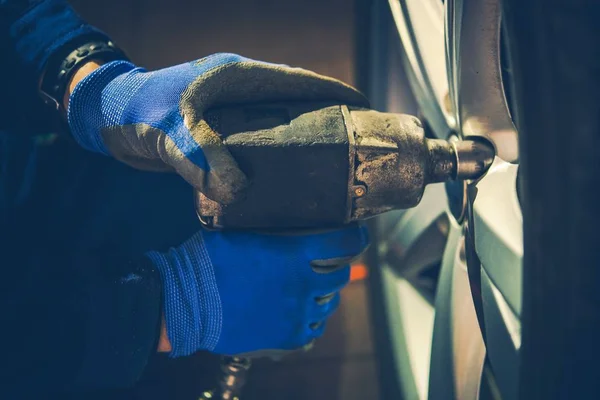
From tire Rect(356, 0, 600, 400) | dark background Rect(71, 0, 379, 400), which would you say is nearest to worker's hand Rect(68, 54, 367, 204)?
tire Rect(356, 0, 600, 400)

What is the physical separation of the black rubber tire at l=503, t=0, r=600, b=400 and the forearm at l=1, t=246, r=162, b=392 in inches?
16.4

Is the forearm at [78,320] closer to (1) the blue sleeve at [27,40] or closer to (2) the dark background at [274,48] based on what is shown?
(1) the blue sleeve at [27,40]

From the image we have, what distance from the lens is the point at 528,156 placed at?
347 millimetres

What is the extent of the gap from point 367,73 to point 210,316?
1.87 feet

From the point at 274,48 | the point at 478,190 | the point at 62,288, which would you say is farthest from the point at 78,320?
the point at 274,48

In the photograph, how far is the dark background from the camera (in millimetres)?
1075

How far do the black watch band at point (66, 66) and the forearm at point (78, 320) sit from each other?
0.68 ft

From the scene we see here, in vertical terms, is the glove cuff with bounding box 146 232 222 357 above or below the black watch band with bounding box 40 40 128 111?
below

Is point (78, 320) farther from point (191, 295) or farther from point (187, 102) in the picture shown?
point (187, 102)

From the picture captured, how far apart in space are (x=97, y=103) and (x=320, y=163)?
0.29m

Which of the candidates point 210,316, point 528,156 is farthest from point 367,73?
point 528,156

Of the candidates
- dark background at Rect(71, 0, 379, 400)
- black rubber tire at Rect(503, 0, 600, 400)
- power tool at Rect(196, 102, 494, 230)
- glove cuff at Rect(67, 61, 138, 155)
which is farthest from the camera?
dark background at Rect(71, 0, 379, 400)

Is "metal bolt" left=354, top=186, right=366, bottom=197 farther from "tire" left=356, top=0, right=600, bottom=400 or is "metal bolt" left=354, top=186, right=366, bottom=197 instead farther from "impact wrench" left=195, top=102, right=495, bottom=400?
"tire" left=356, top=0, right=600, bottom=400

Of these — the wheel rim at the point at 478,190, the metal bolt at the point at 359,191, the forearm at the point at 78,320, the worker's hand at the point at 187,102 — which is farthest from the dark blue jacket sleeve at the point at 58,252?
the wheel rim at the point at 478,190
